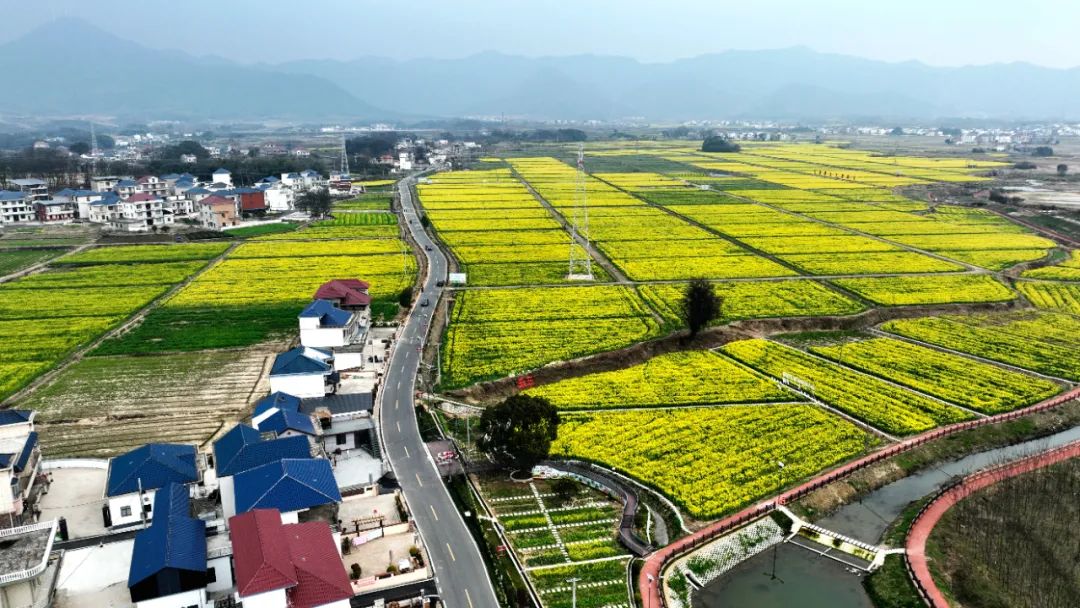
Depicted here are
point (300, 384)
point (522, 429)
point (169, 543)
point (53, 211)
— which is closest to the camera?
point (169, 543)

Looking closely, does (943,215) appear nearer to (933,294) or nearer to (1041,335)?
(933,294)

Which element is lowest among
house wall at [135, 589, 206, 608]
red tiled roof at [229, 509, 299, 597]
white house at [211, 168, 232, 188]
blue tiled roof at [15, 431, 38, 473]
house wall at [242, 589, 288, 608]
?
house wall at [135, 589, 206, 608]

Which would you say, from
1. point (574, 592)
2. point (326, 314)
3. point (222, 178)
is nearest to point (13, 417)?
point (326, 314)

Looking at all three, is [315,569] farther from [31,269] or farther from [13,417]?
[31,269]

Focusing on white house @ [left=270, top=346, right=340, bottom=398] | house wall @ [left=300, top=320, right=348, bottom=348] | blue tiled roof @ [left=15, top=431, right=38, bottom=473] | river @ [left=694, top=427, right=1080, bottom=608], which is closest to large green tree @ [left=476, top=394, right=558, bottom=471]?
river @ [left=694, top=427, right=1080, bottom=608]

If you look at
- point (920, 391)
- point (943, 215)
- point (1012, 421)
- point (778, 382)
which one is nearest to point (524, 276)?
point (778, 382)

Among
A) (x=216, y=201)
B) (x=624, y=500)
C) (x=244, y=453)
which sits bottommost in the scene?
(x=624, y=500)

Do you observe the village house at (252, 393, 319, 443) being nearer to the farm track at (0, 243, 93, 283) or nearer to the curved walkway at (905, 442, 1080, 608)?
the curved walkway at (905, 442, 1080, 608)
